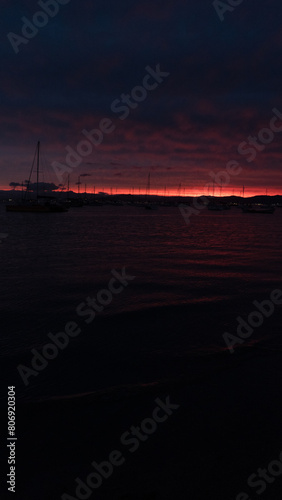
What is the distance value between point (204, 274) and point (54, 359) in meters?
10.5

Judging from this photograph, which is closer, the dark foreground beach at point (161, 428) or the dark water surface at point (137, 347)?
the dark foreground beach at point (161, 428)

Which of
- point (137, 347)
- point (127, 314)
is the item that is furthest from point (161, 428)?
point (127, 314)

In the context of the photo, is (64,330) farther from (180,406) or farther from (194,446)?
(194,446)

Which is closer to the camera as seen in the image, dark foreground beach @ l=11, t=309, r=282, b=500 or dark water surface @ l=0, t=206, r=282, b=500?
dark foreground beach @ l=11, t=309, r=282, b=500

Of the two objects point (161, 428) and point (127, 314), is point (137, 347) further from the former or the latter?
point (161, 428)

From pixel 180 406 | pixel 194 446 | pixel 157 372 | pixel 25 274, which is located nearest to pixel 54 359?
pixel 157 372

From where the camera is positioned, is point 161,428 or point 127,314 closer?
point 161,428

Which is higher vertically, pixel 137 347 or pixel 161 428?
pixel 137 347

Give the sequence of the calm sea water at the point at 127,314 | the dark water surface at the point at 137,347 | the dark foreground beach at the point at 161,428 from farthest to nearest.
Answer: the calm sea water at the point at 127,314, the dark water surface at the point at 137,347, the dark foreground beach at the point at 161,428

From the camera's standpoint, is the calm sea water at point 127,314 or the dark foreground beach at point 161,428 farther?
the calm sea water at point 127,314

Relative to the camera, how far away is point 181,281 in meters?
14.8

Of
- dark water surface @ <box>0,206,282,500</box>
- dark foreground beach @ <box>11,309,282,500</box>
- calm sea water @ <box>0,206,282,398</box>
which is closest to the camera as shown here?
dark foreground beach @ <box>11,309,282,500</box>

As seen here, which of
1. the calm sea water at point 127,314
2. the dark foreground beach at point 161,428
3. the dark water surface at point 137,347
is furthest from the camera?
the calm sea water at point 127,314

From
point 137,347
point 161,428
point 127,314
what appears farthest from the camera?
point 127,314
